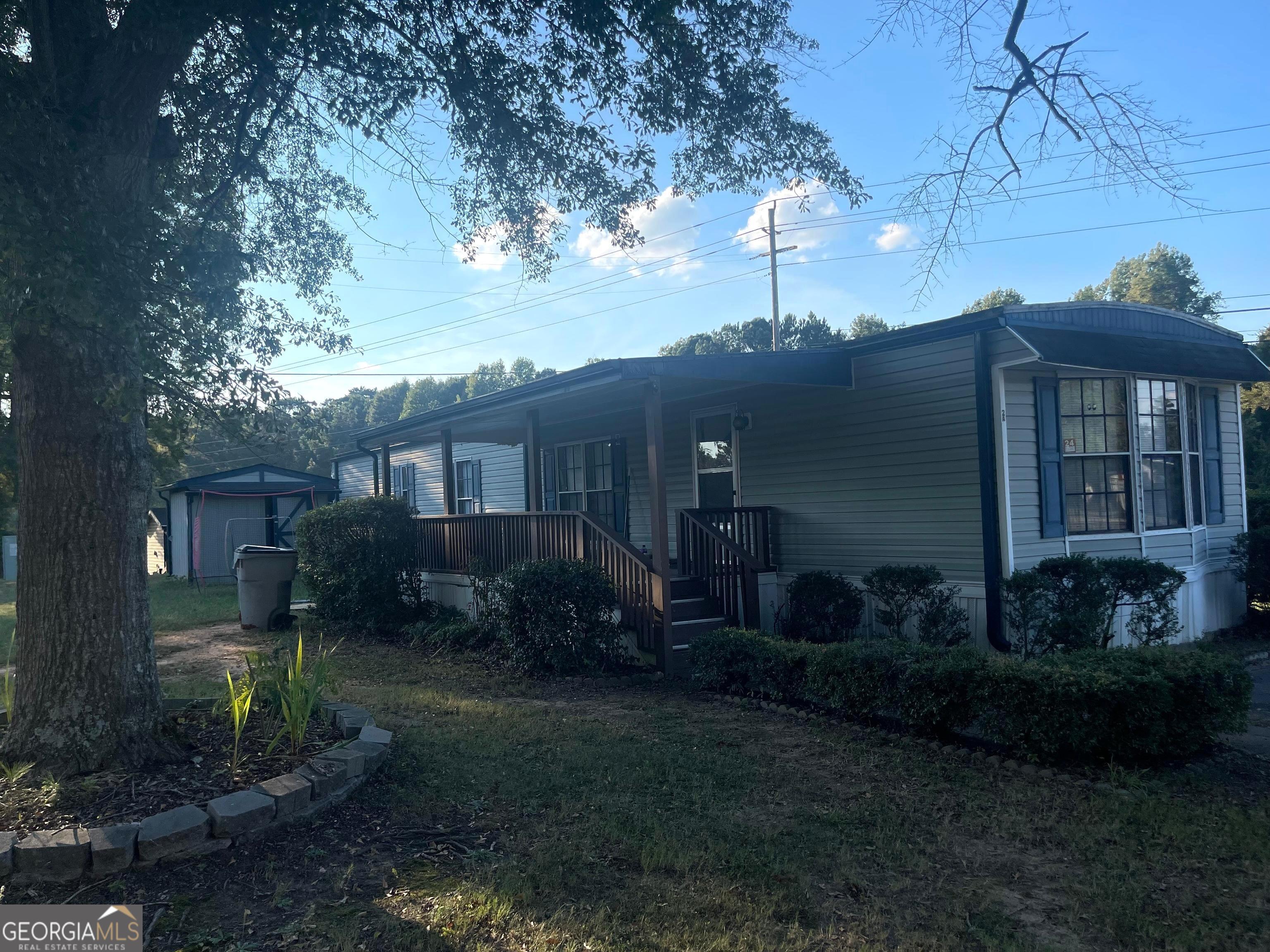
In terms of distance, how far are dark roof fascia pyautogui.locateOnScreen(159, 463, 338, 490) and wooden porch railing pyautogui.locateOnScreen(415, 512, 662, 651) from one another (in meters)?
10.7

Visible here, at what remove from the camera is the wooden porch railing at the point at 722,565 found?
29.9 ft

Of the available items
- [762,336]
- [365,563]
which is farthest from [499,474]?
[762,336]

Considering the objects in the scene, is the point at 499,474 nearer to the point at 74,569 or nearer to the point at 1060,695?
the point at 74,569

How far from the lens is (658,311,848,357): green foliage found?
4547cm

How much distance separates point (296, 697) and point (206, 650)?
22.7ft

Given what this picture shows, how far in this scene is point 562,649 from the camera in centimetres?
838

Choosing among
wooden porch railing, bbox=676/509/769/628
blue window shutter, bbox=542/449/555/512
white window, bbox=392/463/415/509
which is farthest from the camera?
white window, bbox=392/463/415/509

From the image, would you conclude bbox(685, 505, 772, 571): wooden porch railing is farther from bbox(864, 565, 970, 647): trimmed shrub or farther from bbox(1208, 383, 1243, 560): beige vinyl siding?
bbox(1208, 383, 1243, 560): beige vinyl siding

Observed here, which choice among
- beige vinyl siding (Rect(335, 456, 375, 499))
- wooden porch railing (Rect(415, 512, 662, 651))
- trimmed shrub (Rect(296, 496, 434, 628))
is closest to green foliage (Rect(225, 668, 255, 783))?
wooden porch railing (Rect(415, 512, 662, 651))

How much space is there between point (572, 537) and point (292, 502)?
16.2 m

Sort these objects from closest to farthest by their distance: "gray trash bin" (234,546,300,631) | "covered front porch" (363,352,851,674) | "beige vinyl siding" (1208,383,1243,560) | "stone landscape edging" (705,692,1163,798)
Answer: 1. "stone landscape edging" (705,692,1163,798)
2. "covered front porch" (363,352,851,674)
3. "beige vinyl siding" (1208,383,1243,560)
4. "gray trash bin" (234,546,300,631)

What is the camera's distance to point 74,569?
461 cm

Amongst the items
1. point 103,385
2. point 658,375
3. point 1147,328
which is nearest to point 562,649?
point 658,375

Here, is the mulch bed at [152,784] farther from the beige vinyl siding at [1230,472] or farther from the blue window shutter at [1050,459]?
the beige vinyl siding at [1230,472]
